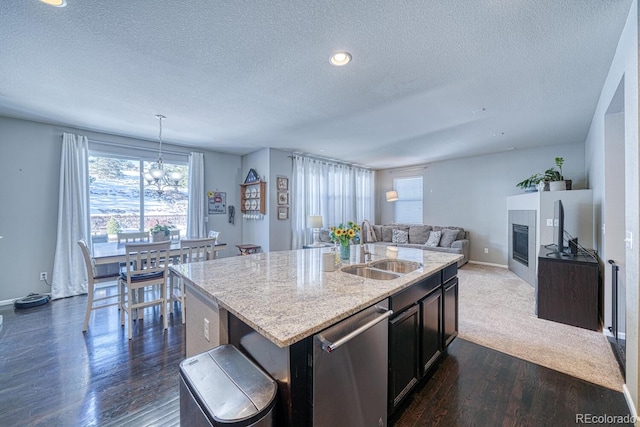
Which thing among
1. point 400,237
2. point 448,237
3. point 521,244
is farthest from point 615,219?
point 400,237

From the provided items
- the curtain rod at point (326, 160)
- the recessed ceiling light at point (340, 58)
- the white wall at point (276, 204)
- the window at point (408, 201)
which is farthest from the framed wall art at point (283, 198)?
the window at point (408, 201)

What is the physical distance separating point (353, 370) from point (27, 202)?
5.29m

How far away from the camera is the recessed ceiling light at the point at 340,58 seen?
2170 mm

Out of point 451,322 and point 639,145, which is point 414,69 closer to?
point 639,145

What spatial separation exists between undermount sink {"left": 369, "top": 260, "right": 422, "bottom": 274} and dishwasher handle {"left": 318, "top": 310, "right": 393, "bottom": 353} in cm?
86

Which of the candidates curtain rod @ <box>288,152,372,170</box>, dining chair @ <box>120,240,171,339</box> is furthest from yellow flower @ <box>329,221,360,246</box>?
curtain rod @ <box>288,152,372,170</box>

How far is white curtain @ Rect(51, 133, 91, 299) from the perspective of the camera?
3992 mm

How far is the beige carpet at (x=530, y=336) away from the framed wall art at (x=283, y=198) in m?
3.74

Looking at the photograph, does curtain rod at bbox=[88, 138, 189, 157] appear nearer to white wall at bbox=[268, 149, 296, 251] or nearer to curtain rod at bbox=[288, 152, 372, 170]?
white wall at bbox=[268, 149, 296, 251]

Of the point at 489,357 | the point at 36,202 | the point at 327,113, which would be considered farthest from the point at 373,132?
the point at 36,202

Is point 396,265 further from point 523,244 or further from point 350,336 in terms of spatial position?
point 523,244

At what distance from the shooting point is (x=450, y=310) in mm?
2402

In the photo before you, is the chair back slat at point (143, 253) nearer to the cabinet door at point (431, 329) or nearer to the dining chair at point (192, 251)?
the dining chair at point (192, 251)

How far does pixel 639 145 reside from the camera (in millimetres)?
1513
